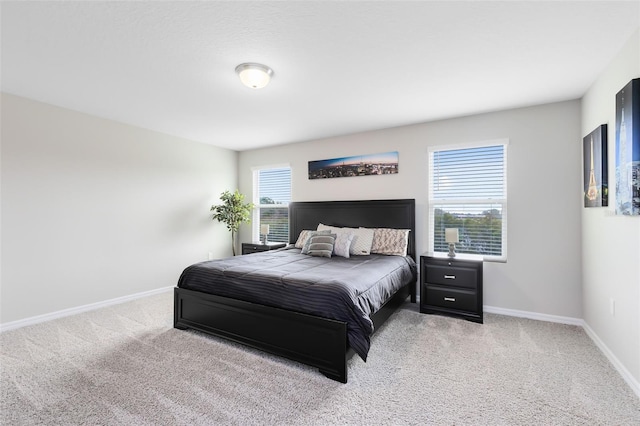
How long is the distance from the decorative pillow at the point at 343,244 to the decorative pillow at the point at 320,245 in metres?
0.07

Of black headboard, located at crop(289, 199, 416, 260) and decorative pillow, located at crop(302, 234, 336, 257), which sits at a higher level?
black headboard, located at crop(289, 199, 416, 260)

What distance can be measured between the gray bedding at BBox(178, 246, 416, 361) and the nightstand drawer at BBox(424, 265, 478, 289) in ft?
0.87

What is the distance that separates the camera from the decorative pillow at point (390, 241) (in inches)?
151

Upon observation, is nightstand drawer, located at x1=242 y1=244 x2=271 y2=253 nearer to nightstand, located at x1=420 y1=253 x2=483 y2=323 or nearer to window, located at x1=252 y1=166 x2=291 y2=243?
window, located at x1=252 y1=166 x2=291 y2=243

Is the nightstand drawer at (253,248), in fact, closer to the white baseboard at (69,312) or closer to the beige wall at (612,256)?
the white baseboard at (69,312)

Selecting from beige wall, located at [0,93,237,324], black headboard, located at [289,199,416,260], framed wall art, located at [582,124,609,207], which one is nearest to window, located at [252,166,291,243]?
black headboard, located at [289,199,416,260]

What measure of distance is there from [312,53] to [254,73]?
52 centimetres

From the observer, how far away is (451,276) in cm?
341

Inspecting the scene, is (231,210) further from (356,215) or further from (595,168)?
(595,168)

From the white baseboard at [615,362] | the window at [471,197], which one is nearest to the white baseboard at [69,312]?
the window at [471,197]

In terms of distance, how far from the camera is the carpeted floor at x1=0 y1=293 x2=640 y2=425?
5.80 feet

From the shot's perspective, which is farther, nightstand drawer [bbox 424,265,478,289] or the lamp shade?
the lamp shade

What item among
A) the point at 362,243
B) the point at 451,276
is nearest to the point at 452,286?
the point at 451,276

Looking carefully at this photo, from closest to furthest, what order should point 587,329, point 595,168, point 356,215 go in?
point 595,168 → point 587,329 → point 356,215
